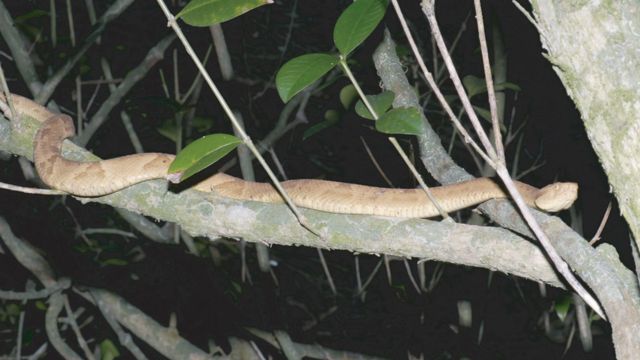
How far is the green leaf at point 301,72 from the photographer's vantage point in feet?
5.79

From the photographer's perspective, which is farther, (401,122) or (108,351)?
(108,351)

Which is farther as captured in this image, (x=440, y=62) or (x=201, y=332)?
(x=201, y=332)

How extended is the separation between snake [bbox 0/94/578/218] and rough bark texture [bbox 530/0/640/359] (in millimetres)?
1043

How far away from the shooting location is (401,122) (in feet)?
5.89

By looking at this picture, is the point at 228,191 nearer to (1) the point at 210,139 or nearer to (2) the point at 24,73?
(1) the point at 210,139

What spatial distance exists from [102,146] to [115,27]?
1.07m

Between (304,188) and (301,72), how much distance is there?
2.91ft

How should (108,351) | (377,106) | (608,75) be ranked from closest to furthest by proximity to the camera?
1. (608,75)
2. (377,106)
3. (108,351)

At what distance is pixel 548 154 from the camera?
4414mm

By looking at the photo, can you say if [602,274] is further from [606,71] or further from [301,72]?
[301,72]

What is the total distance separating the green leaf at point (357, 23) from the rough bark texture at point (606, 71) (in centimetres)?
63

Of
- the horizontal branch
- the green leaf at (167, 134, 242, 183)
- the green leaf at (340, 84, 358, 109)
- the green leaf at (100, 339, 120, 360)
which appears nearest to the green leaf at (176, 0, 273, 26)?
the green leaf at (167, 134, 242, 183)

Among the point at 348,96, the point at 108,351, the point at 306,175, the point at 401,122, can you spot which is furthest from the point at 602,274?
the point at 306,175

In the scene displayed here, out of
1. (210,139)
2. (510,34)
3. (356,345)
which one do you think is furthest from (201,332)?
(210,139)
